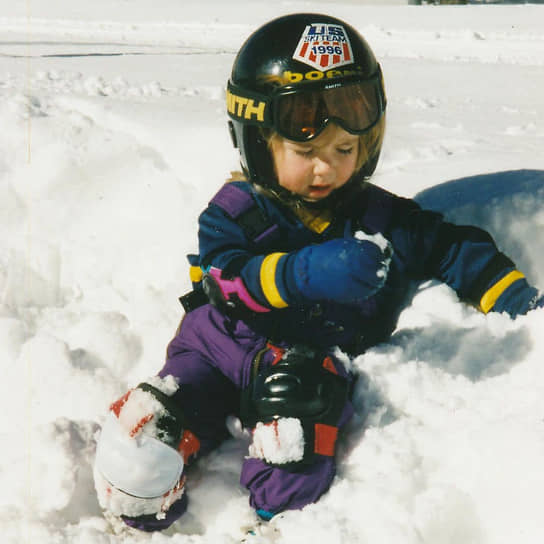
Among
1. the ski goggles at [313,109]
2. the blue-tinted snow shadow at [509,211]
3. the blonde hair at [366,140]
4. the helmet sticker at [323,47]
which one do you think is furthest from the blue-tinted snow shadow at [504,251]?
the helmet sticker at [323,47]

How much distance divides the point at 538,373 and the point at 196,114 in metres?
2.65

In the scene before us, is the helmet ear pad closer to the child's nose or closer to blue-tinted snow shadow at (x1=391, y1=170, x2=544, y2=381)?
the child's nose

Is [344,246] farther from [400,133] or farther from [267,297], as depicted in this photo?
[400,133]

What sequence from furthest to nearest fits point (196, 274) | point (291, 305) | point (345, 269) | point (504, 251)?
point (504, 251) < point (196, 274) < point (291, 305) < point (345, 269)

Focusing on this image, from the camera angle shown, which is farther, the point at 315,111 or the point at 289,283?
the point at 315,111

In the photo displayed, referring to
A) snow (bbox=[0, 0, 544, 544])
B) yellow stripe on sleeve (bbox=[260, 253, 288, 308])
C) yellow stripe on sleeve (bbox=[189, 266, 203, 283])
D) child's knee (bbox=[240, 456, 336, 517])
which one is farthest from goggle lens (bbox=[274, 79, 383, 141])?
child's knee (bbox=[240, 456, 336, 517])

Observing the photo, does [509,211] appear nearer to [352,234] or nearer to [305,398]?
[352,234]

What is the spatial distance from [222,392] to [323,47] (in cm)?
108

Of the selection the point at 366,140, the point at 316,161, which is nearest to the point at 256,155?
the point at 316,161

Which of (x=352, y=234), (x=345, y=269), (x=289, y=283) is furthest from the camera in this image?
(x=352, y=234)

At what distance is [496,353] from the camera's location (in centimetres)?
210

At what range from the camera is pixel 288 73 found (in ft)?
6.27

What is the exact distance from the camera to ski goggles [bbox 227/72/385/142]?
190cm

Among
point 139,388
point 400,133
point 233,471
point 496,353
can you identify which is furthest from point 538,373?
point 400,133
